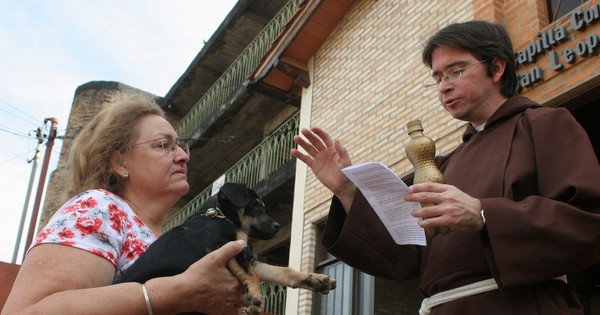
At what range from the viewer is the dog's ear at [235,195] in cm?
368

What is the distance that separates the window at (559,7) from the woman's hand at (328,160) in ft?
17.3

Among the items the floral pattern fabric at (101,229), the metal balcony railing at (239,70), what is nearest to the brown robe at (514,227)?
the floral pattern fabric at (101,229)

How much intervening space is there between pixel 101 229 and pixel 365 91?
7875mm

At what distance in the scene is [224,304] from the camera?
2.49 m

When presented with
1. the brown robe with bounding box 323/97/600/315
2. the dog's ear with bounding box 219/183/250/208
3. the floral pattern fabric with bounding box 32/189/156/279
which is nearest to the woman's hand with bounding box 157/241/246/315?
the floral pattern fabric with bounding box 32/189/156/279

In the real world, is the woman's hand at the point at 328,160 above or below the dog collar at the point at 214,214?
above

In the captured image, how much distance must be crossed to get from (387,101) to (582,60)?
10.6 feet

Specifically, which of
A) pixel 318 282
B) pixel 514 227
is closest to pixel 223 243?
pixel 318 282

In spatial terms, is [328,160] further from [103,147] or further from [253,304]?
[103,147]

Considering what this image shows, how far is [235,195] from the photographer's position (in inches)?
146

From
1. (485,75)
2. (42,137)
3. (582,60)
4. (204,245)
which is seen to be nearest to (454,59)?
(485,75)

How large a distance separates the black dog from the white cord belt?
0.56m

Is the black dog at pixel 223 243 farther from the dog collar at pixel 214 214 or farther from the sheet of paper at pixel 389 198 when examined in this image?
the sheet of paper at pixel 389 198

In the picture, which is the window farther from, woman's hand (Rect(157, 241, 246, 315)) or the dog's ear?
woman's hand (Rect(157, 241, 246, 315))
